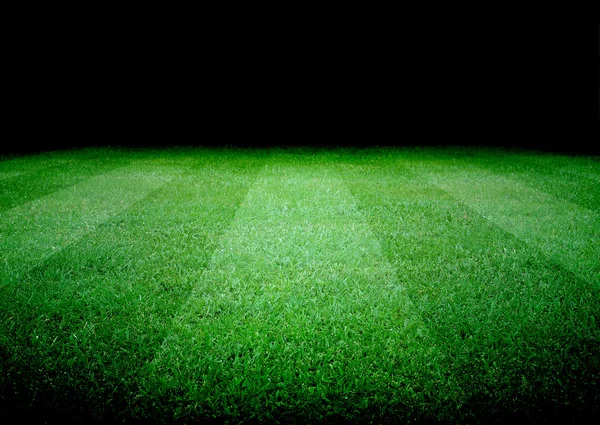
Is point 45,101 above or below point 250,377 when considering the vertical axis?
above

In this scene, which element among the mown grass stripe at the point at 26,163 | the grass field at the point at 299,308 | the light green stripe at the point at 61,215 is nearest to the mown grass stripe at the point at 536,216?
the grass field at the point at 299,308

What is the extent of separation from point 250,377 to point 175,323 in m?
0.55

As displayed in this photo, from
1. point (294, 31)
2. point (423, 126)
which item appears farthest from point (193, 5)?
point (423, 126)

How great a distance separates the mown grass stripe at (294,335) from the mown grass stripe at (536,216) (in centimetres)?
126

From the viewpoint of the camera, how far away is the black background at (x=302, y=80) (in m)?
10.6

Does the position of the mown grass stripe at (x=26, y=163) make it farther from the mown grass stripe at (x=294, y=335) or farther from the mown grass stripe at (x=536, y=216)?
the mown grass stripe at (x=536, y=216)

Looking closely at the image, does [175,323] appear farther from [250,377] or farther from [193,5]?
[193,5]

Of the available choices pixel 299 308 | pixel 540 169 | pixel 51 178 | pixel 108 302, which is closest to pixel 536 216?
pixel 299 308

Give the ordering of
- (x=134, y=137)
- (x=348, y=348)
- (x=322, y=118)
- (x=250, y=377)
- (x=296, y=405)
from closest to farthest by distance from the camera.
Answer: (x=296, y=405)
(x=250, y=377)
(x=348, y=348)
(x=134, y=137)
(x=322, y=118)

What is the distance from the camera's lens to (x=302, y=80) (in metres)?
11.1

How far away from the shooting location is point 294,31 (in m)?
10.8

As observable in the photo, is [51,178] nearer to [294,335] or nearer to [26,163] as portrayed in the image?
[26,163]

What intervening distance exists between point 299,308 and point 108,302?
1.04 m

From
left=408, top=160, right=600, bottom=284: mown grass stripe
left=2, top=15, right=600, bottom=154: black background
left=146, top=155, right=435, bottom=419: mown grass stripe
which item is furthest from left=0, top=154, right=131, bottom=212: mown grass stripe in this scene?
left=408, top=160, right=600, bottom=284: mown grass stripe
